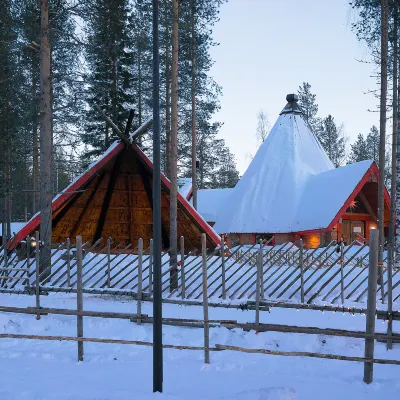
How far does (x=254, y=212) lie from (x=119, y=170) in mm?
9976

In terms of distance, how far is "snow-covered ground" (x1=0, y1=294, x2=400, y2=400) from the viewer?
5496 millimetres

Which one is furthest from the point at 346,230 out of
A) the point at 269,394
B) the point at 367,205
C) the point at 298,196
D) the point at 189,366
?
the point at 269,394

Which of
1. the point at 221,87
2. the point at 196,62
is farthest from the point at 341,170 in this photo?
the point at 196,62

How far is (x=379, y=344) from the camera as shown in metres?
7.31

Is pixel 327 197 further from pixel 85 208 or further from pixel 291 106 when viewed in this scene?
pixel 85 208

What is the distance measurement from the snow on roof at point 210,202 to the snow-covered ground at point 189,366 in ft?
67.8

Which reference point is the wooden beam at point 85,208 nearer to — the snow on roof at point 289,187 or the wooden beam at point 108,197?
the wooden beam at point 108,197

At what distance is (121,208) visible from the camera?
56.3 feet

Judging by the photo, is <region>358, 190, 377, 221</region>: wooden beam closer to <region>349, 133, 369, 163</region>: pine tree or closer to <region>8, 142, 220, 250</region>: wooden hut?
<region>8, 142, 220, 250</region>: wooden hut

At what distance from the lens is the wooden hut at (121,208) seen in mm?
13945

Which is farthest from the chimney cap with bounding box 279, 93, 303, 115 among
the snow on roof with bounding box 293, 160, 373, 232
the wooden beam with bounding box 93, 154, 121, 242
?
the wooden beam with bounding box 93, 154, 121, 242

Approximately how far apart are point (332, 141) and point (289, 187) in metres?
28.1

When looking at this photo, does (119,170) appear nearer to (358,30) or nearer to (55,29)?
(55,29)

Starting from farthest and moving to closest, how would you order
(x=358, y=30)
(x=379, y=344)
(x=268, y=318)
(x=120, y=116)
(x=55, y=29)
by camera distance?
(x=120, y=116) < (x=358, y=30) < (x=55, y=29) < (x=268, y=318) < (x=379, y=344)
